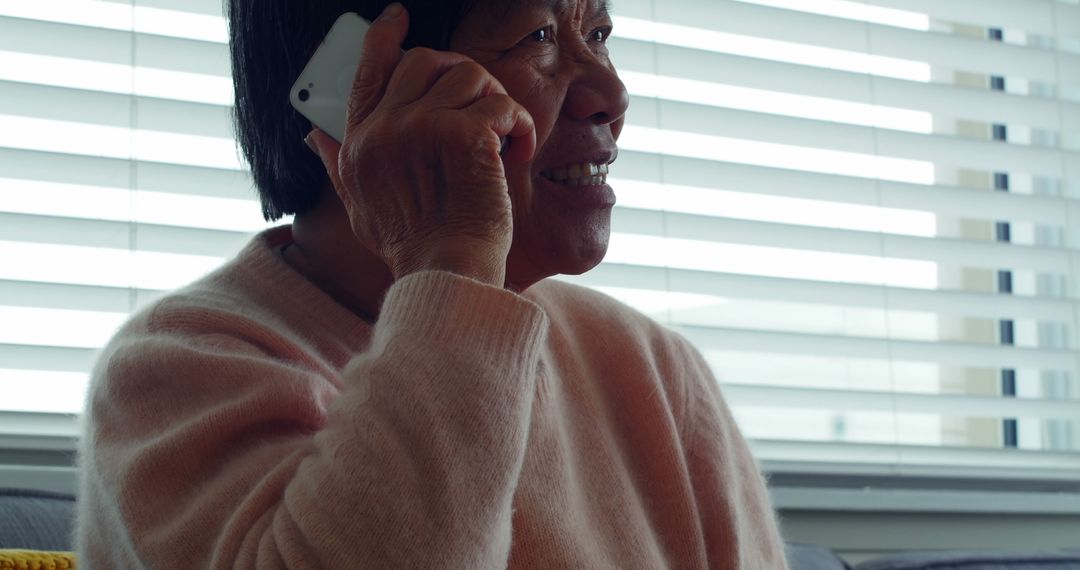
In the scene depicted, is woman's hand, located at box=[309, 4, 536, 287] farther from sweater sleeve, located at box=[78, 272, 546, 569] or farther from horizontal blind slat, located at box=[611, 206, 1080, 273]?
horizontal blind slat, located at box=[611, 206, 1080, 273]

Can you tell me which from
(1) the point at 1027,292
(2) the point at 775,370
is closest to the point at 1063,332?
(1) the point at 1027,292

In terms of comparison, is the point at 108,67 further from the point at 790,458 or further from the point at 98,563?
the point at 790,458

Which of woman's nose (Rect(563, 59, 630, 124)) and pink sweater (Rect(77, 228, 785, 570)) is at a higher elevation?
woman's nose (Rect(563, 59, 630, 124))

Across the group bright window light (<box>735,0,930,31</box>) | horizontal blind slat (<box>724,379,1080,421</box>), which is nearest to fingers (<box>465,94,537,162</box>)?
horizontal blind slat (<box>724,379,1080,421</box>)

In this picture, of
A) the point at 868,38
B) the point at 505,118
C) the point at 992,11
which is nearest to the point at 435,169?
the point at 505,118

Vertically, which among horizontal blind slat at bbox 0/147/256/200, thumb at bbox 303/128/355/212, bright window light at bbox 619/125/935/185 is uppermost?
bright window light at bbox 619/125/935/185

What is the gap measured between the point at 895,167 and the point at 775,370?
45 centimetres

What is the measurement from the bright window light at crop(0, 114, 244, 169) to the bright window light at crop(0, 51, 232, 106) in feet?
0.17

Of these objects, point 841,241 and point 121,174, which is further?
point 841,241

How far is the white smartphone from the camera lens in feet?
3.22

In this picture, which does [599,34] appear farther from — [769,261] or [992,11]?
[992,11]

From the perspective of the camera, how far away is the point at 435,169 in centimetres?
86

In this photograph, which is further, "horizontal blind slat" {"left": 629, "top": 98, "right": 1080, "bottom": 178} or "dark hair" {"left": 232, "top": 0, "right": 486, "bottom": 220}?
"horizontal blind slat" {"left": 629, "top": 98, "right": 1080, "bottom": 178}

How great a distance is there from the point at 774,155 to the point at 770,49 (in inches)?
7.7
